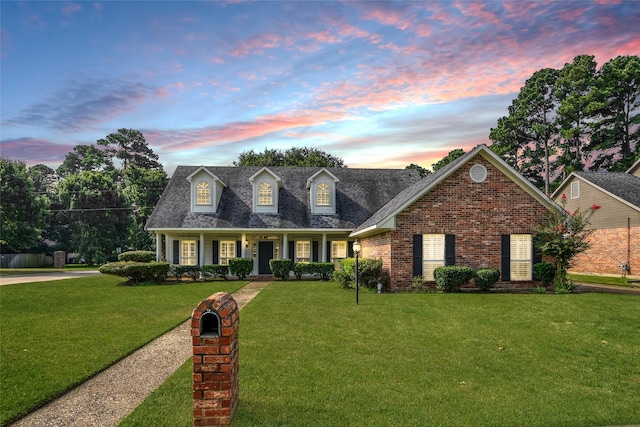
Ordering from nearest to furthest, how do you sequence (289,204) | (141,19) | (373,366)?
(373,366) < (141,19) < (289,204)

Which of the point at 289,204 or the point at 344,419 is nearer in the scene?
the point at 344,419

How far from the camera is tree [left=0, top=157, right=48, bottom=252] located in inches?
1390

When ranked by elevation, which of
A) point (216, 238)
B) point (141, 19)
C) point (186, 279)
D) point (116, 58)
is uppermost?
point (141, 19)

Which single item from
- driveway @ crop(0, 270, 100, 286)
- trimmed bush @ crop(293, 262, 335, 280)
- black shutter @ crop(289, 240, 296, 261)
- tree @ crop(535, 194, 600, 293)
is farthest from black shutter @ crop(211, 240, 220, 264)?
tree @ crop(535, 194, 600, 293)

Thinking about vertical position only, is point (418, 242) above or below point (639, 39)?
below

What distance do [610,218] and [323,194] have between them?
17933mm

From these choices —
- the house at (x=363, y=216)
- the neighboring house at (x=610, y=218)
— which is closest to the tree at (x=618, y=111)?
the neighboring house at (x=610, y=218)

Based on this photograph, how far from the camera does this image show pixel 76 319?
37.3 feet

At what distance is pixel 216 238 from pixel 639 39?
22.6m

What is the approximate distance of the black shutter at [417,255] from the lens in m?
17.4

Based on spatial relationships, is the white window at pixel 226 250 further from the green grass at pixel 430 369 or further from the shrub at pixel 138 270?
the green grass at pixel 430 369

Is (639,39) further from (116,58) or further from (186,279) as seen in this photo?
(186,279)

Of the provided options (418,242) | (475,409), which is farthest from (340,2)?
(475,409)

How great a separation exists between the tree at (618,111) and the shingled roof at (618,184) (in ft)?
46.2
